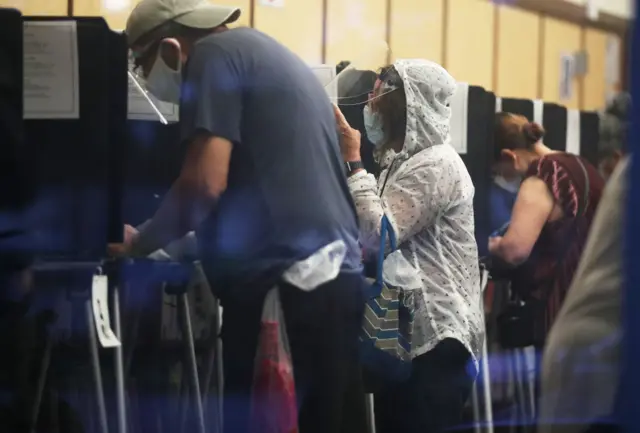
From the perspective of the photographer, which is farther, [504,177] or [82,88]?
[504,177]

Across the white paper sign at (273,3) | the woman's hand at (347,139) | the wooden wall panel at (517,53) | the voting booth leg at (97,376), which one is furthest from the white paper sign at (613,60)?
the voting booth leg at (97,376)

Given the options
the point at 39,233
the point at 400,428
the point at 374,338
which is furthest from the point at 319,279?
the point at 39,233

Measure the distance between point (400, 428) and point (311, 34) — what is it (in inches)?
23.8

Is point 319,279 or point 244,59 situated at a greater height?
point 244,59

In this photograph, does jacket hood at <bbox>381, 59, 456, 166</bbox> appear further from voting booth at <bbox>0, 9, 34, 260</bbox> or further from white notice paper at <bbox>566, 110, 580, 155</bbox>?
voting booth at <bbox>0, 9, 34, 260</bbox>

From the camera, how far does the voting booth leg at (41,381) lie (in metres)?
1.29

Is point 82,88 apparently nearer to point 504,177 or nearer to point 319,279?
point 319,279

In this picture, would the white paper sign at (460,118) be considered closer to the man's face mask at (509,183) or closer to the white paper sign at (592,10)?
the man's face mask at (509,183)

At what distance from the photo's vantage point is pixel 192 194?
124 cm

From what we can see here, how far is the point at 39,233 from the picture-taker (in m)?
1.28

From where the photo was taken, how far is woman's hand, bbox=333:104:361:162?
127 centimetres

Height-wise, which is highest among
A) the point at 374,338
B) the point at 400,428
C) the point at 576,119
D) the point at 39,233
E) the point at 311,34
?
the point at 311,34

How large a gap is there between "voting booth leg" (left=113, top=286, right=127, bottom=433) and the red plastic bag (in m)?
0.20

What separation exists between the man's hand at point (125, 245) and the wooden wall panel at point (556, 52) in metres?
0.68
